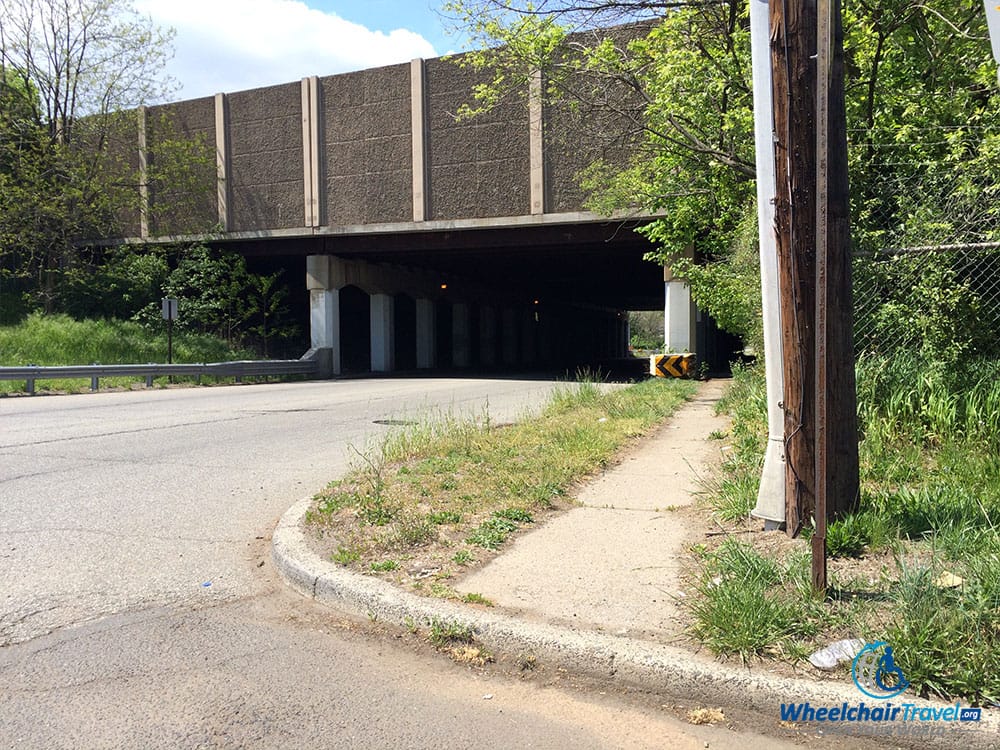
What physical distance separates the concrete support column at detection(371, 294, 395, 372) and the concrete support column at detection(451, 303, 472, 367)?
24.3ft

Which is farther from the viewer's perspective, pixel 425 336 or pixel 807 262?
pixel 425 336

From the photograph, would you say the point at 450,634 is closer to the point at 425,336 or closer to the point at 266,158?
the point at 266,158

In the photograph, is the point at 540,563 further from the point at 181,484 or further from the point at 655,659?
the point at 181,484

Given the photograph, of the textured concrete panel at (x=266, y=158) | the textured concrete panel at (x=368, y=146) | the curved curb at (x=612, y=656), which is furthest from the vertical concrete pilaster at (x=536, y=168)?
the curved curb at (x=612, y=656)

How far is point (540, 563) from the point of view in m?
4.71

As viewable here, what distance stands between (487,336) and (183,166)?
19374 millimetres

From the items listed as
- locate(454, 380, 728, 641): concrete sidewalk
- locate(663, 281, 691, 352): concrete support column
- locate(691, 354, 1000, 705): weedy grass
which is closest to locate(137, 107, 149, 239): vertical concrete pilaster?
locate(663, 281, 691, 352): concrete support column

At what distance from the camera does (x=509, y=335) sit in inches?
1863

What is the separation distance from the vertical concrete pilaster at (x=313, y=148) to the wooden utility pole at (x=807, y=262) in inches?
996

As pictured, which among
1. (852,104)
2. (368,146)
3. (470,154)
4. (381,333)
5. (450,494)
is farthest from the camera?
(381,333)

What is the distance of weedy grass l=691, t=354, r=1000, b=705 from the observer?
10.5 ft

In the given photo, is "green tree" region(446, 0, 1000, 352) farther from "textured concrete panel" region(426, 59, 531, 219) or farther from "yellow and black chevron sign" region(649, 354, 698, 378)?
"textured concrete panel" region(426, 59, 531, 219)

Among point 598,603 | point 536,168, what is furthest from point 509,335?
point 598,603

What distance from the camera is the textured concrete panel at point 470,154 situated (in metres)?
25.0
